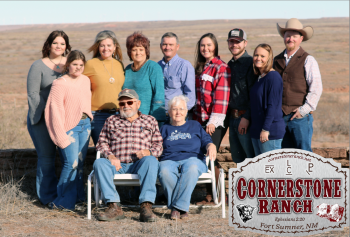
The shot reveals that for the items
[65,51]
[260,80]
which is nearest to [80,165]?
[65,51]

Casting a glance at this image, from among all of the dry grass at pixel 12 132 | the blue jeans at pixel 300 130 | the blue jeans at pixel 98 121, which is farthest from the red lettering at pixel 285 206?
the dry grass at pixel 12 132

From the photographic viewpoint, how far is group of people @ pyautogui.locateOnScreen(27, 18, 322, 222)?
13.0 ft

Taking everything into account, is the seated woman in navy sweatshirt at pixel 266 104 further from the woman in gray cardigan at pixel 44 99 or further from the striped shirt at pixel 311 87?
the woman in gray cardigan at pixel 44 99

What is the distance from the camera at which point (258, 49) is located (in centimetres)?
397

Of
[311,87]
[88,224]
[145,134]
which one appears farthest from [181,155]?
[311,87]

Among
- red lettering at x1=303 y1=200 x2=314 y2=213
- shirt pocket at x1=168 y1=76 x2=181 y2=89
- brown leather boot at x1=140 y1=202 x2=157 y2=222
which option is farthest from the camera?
shirt pocket at x1=168 y1=76 x2=181 y2=89

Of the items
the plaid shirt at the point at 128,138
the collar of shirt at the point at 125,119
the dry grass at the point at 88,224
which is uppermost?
the collar of shirt at the point at 125,119

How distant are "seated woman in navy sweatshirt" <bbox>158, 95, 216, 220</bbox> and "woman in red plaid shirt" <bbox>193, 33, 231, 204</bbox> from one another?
18cm

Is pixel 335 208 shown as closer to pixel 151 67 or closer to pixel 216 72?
pixel 216 72

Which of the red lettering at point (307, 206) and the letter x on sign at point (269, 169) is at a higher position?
the letter x on sign at point (269, 169)

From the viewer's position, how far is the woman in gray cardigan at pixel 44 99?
4152 millimetres

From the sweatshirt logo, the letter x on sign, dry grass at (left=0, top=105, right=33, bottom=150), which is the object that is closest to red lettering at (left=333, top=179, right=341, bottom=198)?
the letter x on sign

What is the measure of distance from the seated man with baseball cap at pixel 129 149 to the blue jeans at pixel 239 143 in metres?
0.84

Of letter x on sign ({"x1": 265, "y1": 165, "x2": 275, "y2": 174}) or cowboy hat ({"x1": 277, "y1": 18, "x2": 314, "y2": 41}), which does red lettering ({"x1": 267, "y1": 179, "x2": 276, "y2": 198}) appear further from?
cowboy hat ({"x1": 277, "y1": 18, "x2": 314, "y2": 41})
